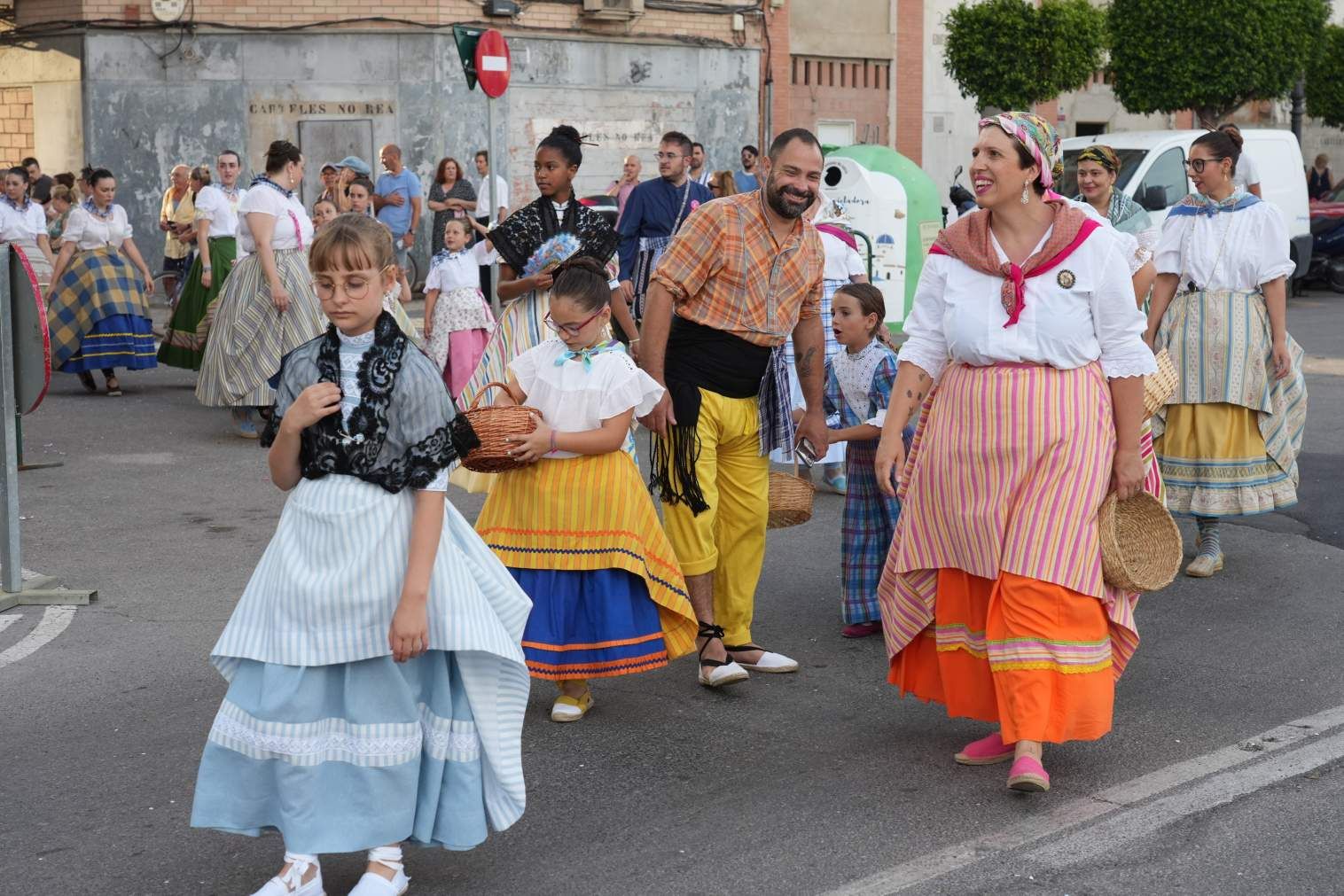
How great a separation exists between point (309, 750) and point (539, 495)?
68.0 inches

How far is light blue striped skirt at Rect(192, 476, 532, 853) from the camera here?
3908 mm

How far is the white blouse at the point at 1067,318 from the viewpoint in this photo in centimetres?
488

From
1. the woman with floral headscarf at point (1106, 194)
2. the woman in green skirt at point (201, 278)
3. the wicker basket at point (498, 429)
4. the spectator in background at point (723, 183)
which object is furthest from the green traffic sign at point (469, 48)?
the wicker basket at point (498, 429)

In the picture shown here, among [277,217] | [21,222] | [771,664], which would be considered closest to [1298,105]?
[21,222]

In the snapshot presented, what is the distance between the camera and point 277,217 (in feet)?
36.2

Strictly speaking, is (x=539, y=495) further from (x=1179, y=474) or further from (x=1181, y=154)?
(x=1181, y=154)

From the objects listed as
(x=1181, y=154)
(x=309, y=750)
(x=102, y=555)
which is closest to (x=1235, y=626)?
(x=309, y=750)

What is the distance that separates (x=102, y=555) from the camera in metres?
8.17

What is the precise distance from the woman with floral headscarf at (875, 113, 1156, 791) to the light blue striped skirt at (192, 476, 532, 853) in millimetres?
1577

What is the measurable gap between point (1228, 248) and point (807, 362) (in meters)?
2.54

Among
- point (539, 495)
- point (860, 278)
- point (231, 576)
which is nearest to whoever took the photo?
point (539, 495)

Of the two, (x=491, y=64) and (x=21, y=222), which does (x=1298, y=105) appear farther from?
(x=21, y=222)

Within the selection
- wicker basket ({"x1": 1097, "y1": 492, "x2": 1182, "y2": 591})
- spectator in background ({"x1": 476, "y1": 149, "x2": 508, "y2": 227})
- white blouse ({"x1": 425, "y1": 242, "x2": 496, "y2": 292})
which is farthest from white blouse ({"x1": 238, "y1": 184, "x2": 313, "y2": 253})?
spectator in background ({"x1": 476, "y1": 149, "x2": 508, "y2": 227})

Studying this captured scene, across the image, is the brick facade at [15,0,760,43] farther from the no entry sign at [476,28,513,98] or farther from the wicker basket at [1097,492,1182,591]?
the wicker basket at [1097,492,1182,591]
